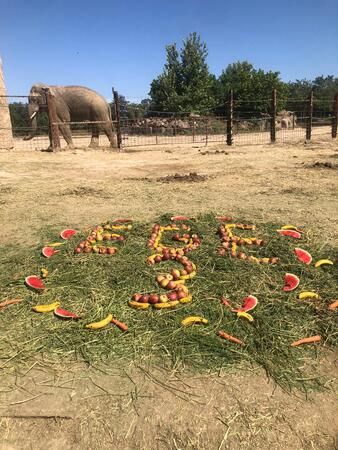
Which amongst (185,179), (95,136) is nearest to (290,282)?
(185,179)

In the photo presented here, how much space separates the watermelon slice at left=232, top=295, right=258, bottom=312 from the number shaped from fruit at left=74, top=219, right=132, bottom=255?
159 cm

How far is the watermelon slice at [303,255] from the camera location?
3818 millimetres

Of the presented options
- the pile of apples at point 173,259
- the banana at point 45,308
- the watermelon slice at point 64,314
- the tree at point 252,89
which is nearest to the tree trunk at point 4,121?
the pile of apples at point 173,259

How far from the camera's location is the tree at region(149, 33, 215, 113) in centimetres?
3228

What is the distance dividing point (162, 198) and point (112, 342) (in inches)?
170

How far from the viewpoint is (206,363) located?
2443 millimetres

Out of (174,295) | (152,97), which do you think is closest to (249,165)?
(174,295)

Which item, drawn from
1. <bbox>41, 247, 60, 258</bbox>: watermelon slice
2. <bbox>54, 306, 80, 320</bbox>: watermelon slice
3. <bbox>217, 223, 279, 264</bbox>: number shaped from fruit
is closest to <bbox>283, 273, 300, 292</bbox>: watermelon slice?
<bbox>217, 223, 279, 264</bbox>: number shaped from fruit

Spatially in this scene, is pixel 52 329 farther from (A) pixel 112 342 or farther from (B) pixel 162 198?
(B) pixel 162 198

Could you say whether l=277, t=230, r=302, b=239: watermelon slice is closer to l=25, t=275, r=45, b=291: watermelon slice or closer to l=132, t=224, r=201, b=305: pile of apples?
l=132, t=224, r=201, b=305: pile of apples

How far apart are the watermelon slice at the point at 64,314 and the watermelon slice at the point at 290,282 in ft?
5.76

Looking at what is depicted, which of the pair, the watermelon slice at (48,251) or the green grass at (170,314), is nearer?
the green grass at (170,314)

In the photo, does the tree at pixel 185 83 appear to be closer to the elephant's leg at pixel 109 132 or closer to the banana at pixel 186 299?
the elephant's leg at pixel 109 132

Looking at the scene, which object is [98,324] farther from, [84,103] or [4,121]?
[84,103]
